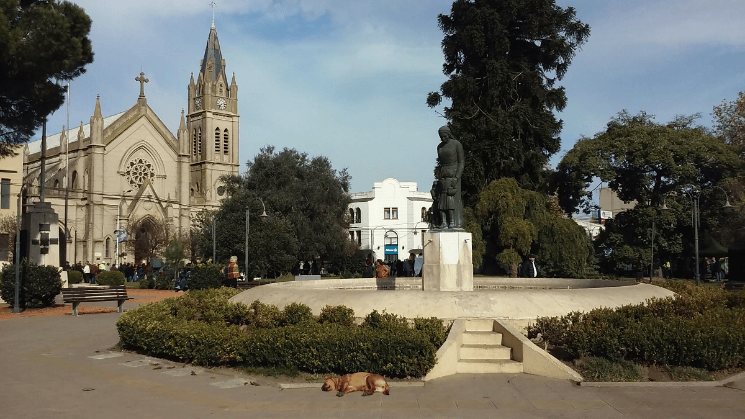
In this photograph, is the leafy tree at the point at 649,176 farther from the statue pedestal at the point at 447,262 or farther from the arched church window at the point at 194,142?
the arched church window at the point at 194,142

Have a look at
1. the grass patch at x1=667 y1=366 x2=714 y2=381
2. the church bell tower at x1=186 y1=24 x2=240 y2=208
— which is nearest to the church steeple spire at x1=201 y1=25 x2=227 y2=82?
the church bell tower at x1=186 y1=24 x2=240 y2=208

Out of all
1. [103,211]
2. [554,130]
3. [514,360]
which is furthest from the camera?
[103,211]

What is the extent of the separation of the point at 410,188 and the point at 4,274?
62534mm

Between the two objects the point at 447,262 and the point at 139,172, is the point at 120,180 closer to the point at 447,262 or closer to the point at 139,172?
the point at 139,172

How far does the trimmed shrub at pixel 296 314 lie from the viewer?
33.4 ft

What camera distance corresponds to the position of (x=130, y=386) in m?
8.43

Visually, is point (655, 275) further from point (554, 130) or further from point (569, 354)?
point (569, 354)

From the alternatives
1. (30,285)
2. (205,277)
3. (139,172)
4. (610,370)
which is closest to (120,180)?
(139,172)

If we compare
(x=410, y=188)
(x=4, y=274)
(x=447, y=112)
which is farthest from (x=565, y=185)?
Answer: (x=410, y=188)

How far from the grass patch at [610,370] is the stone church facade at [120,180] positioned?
53.8m

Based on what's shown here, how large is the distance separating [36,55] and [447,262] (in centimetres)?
1167

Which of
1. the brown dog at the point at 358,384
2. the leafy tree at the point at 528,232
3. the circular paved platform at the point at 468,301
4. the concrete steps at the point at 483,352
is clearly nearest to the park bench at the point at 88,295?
the circular paved platform at the point at 468,301

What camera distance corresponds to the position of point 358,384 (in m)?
7.92

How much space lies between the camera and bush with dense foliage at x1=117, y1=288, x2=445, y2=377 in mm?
8484
